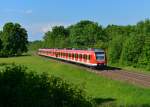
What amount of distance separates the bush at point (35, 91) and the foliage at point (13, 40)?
142 m

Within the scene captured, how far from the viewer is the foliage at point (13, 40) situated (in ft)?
538

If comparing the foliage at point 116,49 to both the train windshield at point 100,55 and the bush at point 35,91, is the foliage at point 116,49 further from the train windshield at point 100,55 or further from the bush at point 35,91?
the bush at point 35,91

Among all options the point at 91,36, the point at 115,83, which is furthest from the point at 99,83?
the point at 91,36

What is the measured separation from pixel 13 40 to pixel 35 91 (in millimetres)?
153228

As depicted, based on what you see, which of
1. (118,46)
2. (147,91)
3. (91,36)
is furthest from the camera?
(91,36)

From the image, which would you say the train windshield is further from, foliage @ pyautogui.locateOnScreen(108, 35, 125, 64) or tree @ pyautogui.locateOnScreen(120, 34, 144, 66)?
foliage @ pyautogui.locateOnScreen(108, 35, 125, 64)

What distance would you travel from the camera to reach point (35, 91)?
680 inches

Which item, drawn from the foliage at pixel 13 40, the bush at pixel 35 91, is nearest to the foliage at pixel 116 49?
the bush at pixel 35 91

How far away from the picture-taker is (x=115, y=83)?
41.9 meters

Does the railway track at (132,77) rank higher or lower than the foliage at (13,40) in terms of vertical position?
lower

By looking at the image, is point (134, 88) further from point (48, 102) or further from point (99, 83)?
point (48, 102)

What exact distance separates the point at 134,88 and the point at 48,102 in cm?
2096

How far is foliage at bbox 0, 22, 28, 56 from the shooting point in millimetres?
164000

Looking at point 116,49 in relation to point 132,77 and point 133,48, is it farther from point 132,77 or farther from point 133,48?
point 132,77
